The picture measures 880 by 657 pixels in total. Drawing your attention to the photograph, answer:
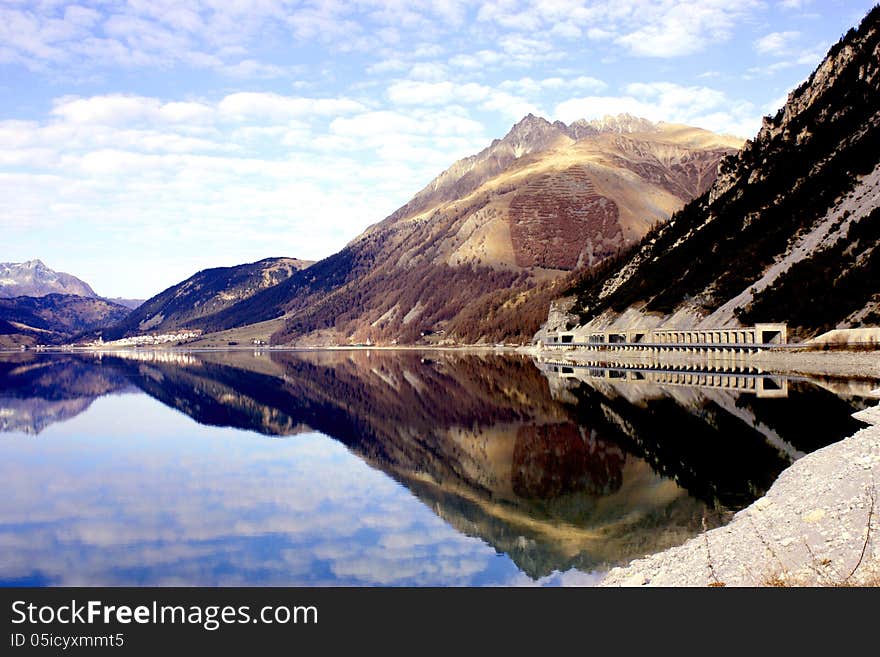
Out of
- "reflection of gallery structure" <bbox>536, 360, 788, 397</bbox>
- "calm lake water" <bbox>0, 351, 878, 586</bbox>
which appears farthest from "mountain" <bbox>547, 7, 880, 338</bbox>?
"calm lake water" <bbox>0, 351, 878, 586</bbox>

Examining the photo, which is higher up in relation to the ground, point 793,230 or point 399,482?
point 793,230

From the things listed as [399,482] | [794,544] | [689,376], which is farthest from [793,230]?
[794,544]

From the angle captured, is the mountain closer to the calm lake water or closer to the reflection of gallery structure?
the reflection of gallery structure

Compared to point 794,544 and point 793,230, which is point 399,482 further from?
point 793,230

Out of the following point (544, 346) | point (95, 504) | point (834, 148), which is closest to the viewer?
point (95, 504)

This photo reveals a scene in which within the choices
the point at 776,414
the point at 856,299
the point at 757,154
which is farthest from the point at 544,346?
the point at 776,414
